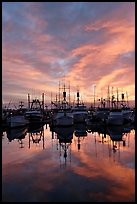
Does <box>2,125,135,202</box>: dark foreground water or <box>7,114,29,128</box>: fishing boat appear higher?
<box>7,114,29,128</box>: fishing boat

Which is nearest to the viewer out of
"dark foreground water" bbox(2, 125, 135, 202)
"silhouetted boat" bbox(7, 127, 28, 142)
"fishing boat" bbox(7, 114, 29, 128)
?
"dark foreground water" bbox(2, 125, 135, 202)

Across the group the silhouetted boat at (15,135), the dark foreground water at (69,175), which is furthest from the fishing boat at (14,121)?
the dark foreground water at (69,175)

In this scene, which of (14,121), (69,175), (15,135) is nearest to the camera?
(69,175)

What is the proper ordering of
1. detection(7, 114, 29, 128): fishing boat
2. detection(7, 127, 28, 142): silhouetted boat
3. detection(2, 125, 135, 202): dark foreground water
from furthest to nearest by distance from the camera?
detection(7, 114, 29, 128): fishing boat
detection(7, 127, 28, 142): silhouetted boat
detection(2, 125, 135, 202): dark foreground water

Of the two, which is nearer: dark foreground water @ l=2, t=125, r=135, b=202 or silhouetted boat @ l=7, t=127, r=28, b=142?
dark foreground water @ l=2, t=125, r=135, b=202

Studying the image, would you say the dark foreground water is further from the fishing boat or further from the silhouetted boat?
the fishing boat

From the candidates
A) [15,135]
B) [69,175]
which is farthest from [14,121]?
[69,175]

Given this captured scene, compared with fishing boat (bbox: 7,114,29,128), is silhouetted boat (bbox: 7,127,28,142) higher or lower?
lower

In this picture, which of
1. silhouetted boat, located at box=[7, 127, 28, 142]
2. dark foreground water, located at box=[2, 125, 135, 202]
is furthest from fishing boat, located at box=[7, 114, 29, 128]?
dark foreground water, located at box=[2, 125, 135, 202]

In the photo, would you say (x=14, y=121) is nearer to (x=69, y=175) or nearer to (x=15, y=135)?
(x=15, y=135)

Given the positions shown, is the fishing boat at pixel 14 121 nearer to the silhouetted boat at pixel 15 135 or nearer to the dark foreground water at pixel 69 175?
the silhouetted boat at pixel 15 135

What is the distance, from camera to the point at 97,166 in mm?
19484

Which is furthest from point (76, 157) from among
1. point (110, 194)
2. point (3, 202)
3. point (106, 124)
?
point (106, 124)

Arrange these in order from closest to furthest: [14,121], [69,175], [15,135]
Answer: [69,175], [15,135], [14,121]
